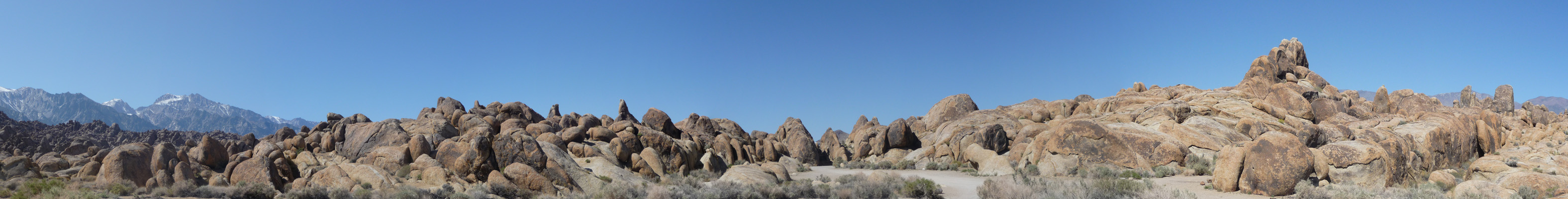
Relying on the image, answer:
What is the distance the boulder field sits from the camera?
17.9 m

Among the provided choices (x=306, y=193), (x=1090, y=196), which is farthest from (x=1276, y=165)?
(x=306, y=193)

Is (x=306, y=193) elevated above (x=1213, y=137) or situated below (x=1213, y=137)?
below

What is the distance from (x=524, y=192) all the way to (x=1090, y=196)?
1305cm

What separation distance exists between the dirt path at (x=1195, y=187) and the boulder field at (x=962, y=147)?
246 mm

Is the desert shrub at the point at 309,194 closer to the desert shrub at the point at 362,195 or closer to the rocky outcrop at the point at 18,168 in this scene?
the desert shrub at the point at 362,195

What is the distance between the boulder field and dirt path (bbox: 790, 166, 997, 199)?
5.13ft

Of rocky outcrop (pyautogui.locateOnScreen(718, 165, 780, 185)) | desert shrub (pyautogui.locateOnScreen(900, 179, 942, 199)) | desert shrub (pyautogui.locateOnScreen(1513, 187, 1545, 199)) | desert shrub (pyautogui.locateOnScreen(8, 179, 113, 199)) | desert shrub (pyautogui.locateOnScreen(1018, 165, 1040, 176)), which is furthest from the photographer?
desert shrub (pyautogui.locateOnScreen(1018, 165, 1040, 176))

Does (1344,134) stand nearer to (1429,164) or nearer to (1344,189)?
(1429,164)

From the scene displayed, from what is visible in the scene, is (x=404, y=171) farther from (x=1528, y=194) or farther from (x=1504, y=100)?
(x=1504, y=100)

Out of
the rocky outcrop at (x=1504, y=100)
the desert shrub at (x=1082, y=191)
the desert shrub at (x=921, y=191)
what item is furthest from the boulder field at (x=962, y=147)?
the rocky outcrop at (x=1504, y=100)

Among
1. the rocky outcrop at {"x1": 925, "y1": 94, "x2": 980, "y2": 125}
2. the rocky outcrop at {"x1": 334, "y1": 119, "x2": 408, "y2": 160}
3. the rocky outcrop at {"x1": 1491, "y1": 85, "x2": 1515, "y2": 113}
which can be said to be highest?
the rocky outcrop at {"x1": 1491, "y1": 85, "x2": 1515, "y2": 113}

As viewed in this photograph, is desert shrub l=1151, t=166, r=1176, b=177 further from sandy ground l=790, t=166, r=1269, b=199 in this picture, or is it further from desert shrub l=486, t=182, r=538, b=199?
desert shrub l=486, t=182, r=538, b=199

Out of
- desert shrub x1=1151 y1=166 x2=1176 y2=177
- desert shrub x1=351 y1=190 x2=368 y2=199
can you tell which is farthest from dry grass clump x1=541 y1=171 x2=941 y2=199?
desert shrub x1=1151 y1=166 x2=1176 y2=177

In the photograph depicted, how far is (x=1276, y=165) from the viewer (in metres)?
15.5
